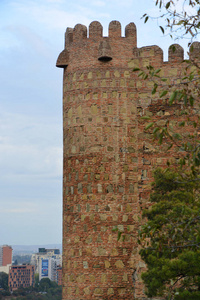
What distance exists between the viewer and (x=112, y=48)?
18875 mm

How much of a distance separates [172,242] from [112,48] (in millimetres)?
8408

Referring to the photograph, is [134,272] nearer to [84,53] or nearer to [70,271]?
[70,271]

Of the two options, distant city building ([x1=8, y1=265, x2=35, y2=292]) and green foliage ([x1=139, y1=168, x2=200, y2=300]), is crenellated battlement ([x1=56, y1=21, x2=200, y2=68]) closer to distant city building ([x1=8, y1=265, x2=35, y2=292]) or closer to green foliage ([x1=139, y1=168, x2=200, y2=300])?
green foliage ([x1=139, y1=168, x2=200, y2=300])

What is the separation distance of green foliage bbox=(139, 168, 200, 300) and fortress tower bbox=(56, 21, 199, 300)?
7.27ft

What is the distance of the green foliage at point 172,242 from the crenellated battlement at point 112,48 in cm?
468

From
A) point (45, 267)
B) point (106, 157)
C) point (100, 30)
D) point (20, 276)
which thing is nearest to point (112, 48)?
point (100, 30)

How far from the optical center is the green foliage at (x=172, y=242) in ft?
43.5

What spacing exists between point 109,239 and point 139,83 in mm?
5189

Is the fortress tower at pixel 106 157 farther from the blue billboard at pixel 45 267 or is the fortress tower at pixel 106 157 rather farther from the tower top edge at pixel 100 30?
the blue billboard at pixel 45 267

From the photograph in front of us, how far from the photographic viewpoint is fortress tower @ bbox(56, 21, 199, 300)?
17.7 m

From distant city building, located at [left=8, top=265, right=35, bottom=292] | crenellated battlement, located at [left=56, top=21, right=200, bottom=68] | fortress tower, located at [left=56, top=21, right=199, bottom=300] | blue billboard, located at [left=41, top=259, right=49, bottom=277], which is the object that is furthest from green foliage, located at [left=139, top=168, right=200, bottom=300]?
blue billboard, located at [left=41, top=259, right=49, bottom=277]

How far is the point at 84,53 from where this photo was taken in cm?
1916

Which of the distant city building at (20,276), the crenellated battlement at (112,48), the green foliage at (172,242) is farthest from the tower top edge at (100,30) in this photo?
the distant city building at (20,276)

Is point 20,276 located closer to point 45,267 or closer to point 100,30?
point 45,267
